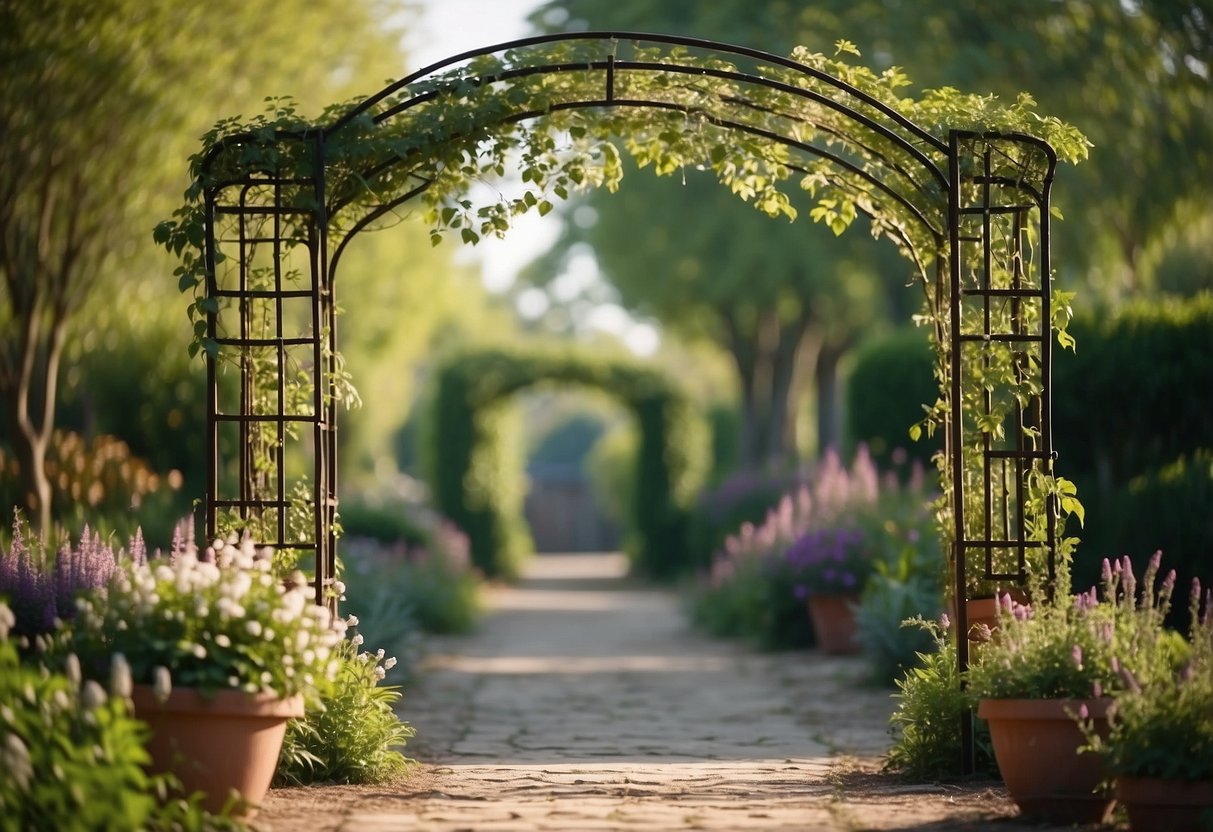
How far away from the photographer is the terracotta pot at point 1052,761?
487cm

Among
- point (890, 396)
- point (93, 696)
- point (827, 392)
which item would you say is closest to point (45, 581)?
point (93, 696)

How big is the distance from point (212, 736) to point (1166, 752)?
2983 millimetres

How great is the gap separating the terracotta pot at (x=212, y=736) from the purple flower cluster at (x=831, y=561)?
6672 mm

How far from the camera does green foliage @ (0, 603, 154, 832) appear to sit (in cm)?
385

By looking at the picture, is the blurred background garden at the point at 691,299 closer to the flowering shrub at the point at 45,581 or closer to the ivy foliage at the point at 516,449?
the ivy foliage at the point at 516,449

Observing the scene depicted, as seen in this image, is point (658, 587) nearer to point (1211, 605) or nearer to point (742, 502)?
point (742, 502)

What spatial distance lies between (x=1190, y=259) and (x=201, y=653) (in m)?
16.6

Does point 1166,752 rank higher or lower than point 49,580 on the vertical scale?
lower

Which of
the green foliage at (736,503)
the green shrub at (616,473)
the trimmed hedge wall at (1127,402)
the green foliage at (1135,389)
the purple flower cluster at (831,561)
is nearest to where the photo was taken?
the trimmed hedge wall at (1127,402)

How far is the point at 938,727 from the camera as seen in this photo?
588 cm

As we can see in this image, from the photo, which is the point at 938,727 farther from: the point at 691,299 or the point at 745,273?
the point at 691,299

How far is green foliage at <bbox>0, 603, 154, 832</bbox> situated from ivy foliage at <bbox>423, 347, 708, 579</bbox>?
53.4 feet

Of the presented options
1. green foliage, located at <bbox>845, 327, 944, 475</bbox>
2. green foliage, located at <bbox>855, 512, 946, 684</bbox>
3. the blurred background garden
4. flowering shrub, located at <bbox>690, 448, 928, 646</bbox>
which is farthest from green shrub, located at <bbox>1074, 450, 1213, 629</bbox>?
green foliage, located at <bbox>845, 327, 944, 475</bbox>

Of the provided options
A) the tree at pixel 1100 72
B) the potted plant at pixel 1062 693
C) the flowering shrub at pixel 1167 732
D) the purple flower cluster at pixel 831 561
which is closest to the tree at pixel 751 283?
the tree at pixel 1100 72
